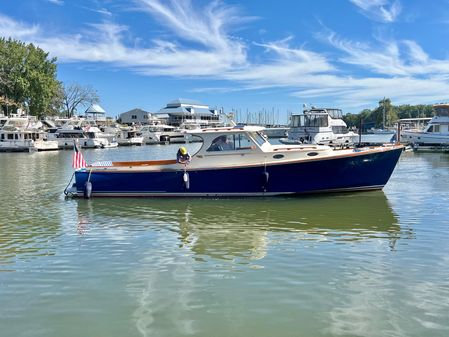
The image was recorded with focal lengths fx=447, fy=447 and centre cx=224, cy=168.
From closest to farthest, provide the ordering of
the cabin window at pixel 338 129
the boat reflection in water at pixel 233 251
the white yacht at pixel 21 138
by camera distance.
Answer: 1. the boat reflection in water at pixel 233 251
2. the cabin window at pixel 338 129
3. the white yacht at pixel 21 138

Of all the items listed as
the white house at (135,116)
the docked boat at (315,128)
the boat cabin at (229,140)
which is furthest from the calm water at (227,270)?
the white house at (135,116)

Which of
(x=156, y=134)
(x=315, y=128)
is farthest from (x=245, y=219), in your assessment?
(x=156, y=134)

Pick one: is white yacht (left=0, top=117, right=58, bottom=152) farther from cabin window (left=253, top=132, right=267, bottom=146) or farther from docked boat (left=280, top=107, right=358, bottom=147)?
cabin window (left=253, top=132, right=267, bottom=146)

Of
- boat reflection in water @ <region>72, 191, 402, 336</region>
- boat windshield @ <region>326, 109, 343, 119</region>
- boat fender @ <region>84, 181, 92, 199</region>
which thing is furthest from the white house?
boat reflection in water @ <region>72, 191, 402, 336</region>

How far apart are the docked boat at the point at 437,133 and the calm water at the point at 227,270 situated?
3229cm

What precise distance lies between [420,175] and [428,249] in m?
14.7

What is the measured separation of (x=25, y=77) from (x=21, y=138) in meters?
22.2

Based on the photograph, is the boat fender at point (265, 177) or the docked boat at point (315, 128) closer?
the boat fender at point (265, 177)

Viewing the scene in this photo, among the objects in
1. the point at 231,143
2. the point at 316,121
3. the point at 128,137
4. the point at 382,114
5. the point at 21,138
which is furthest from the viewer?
the point at 382,114

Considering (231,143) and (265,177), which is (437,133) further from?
(231,143)

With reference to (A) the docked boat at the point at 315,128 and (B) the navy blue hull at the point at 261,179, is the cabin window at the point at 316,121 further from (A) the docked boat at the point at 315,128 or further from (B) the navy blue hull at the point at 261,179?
(B) the navy blue hull at the point at 261,179

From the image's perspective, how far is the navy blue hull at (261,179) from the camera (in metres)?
14.9

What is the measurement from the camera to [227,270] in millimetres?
7738

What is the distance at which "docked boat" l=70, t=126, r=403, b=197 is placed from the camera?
1490 cm
